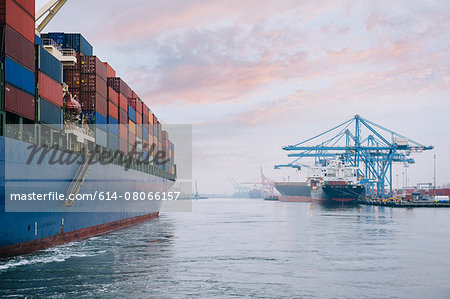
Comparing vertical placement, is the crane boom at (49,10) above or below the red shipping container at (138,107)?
above

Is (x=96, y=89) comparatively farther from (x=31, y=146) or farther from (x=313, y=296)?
(x=313, y=296)

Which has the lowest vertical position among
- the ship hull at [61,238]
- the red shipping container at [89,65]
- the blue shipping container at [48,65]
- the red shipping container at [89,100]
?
the ship hull at [61,238]

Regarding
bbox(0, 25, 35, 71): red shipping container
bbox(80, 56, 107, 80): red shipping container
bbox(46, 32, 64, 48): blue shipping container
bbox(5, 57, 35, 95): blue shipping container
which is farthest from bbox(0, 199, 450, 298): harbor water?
bbox(46, 32, 64, 48): blue shipping container

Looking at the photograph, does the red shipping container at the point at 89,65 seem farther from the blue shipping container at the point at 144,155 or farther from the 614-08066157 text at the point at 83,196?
the blue shipping container at the point at 144,155

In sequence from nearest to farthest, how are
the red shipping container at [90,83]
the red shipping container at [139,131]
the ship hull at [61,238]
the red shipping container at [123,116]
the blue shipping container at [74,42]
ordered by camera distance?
the ship hull at [61,238] < the red shipping container at [90,83] < the blue shipping container at [74,42] < the red shipping container at [123,116] < the red shipping container at [139,131]

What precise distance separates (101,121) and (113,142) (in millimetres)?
3458

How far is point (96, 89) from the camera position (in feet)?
124

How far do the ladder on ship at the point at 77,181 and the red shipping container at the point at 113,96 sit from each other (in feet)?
33.0

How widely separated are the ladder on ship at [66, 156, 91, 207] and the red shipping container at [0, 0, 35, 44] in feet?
31.9

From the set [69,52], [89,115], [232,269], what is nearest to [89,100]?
[89,115]

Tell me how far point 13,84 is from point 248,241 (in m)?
20.0

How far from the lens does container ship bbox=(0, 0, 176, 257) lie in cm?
2330

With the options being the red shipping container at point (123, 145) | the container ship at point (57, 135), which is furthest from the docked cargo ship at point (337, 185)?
the red shipping container at point (123, 145)

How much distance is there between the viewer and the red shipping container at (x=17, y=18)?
23672mm
